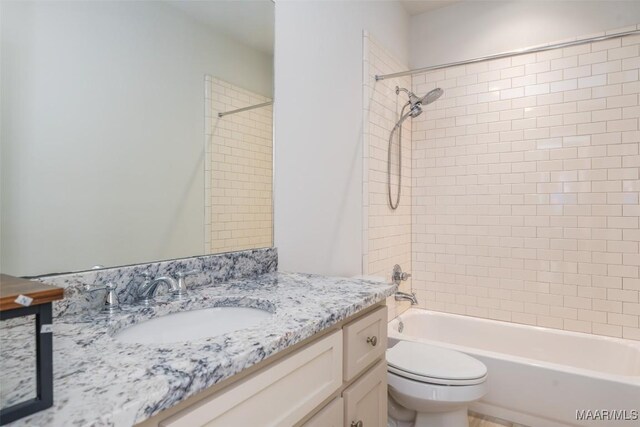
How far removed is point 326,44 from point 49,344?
1.81 meters

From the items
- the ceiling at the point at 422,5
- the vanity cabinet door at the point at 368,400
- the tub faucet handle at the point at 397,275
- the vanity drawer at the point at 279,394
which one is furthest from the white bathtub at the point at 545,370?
the ceiling at the point at 422,5

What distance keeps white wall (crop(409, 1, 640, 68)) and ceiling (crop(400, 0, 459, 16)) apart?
39 millimetres

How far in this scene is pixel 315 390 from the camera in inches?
35.9

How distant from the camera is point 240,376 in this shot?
2.32ft

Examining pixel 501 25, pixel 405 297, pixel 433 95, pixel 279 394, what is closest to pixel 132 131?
pixel 279 394

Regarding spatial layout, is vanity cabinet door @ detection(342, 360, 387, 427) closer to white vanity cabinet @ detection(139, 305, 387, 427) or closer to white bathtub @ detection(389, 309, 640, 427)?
white vanity cabinet @ detection(139, 305, 387, 427)

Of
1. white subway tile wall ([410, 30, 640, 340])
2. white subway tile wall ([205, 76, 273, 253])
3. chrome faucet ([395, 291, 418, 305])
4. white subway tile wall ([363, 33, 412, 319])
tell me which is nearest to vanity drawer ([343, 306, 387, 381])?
white subway tile wall ([205, 76, 273, 253])

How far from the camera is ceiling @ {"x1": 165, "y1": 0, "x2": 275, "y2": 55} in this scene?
134 cm

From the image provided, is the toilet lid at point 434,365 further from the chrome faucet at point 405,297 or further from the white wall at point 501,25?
the white wall at point 501,25

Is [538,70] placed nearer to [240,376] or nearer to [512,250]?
[512,250]

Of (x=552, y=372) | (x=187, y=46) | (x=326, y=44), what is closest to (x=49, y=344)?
(x=187, y=46)

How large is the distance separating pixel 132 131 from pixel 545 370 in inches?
85.6

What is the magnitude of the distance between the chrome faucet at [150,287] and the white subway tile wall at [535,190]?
7.00 feet

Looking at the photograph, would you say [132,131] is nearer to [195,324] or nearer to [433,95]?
[195,324]
